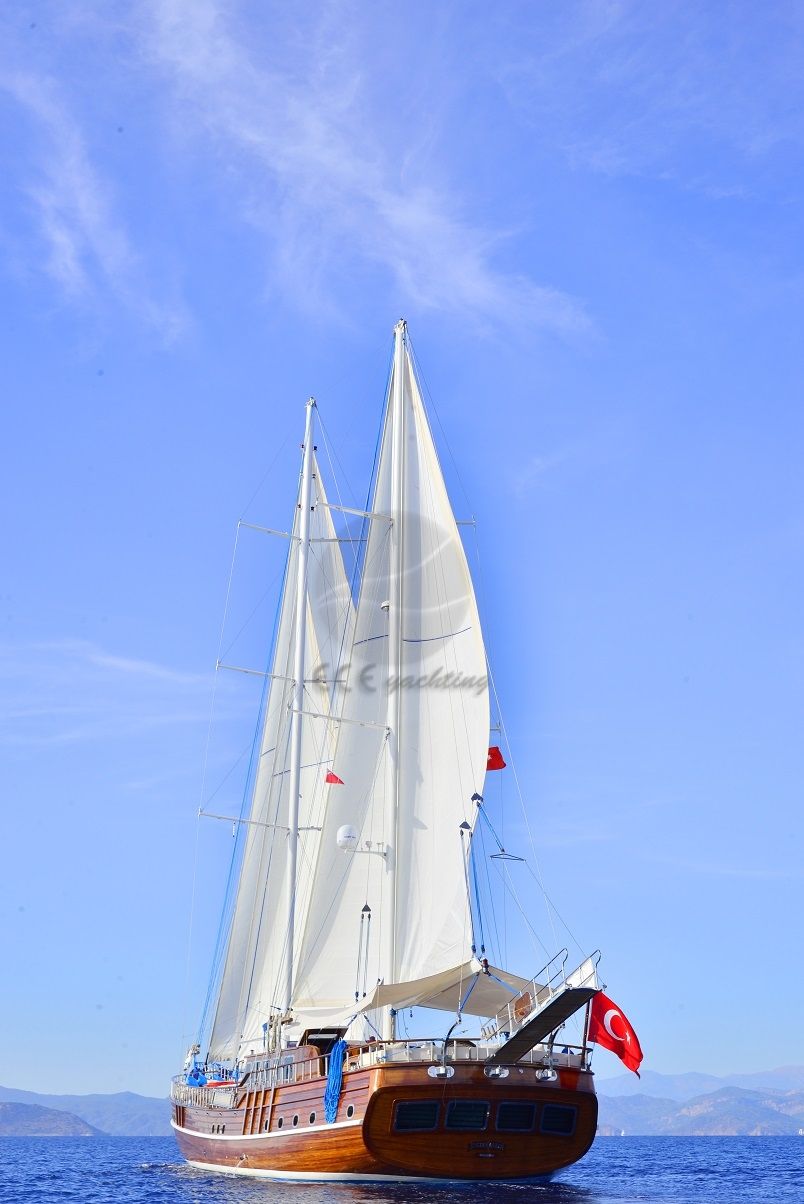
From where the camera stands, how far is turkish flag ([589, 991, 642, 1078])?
1357 inches

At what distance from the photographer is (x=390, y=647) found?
132 ft

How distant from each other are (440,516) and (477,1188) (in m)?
19.8

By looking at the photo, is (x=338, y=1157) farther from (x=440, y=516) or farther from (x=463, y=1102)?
(x=440, y=516)

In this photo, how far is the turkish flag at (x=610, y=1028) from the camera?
34469 mm

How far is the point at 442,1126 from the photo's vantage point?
3291cm

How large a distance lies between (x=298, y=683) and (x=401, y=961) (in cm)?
1517

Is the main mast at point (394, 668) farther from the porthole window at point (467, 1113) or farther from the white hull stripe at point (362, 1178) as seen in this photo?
the white hull stripe at point (362, 1178)

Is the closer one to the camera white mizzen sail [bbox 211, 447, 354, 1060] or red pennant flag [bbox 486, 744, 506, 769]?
red pennant flag [bbox 486, 744, 506, 769]

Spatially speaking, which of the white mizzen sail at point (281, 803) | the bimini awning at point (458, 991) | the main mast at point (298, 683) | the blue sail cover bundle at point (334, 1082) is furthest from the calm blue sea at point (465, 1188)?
the main mast at point (298, 683)

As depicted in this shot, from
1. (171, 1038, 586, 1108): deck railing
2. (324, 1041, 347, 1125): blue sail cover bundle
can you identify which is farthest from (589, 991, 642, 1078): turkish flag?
(324, 1041, 347, 1125): blue sail cover bundle

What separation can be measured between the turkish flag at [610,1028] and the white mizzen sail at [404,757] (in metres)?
3.74

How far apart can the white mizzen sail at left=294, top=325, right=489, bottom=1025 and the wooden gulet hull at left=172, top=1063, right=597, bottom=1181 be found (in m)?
3.47

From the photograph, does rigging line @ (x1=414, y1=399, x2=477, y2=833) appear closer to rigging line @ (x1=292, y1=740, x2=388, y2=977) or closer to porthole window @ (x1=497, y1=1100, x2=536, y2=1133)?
rigging line @ (x1=292, y1=740, x2=388, y2=977)

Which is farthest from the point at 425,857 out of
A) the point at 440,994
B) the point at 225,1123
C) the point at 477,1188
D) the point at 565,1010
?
the point at 225,1123
